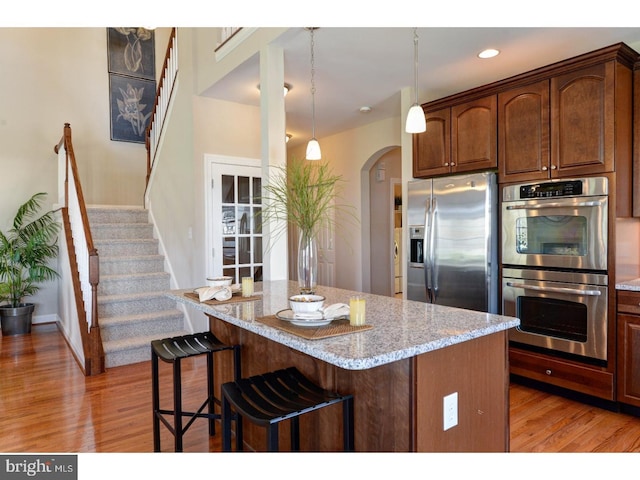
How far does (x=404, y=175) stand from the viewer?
14.2 ft

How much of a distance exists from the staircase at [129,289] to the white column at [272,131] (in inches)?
68.7

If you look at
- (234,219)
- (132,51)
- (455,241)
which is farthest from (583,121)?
(132,51)

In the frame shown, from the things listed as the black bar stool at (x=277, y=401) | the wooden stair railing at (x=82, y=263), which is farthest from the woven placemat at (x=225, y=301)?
the wooden stair railing at (x=82, y=263)

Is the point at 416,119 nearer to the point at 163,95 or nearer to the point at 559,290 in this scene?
the point at 559,290

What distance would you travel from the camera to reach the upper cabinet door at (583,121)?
2789mm

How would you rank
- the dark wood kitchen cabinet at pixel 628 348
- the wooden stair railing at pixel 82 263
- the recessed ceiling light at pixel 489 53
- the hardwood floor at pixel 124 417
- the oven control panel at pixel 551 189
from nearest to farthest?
the hardwood floor at pixel 124 417 → the dark wood kitchen cabinet at pixel 628 348 → the oven control panel at pixel 551 189 → the recessed ceiling light at pixel 489 53 → the wooden stair railing at pixel 82 263

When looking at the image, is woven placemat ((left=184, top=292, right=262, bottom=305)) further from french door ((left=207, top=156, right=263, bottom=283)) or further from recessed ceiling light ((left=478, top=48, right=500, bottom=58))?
recessed ceiling light ((left=478, top=48, right=500, bottom=58))

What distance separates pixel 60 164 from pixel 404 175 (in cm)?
394

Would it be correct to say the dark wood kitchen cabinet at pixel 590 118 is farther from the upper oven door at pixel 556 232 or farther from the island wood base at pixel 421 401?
the island wood base at pixel 421 401

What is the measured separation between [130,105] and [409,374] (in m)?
6.54

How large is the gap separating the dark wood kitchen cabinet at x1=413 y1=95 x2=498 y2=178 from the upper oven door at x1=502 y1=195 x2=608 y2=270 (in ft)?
1.57

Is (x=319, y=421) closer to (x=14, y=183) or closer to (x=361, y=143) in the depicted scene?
(x=361, y=143)

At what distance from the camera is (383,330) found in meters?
1.53
